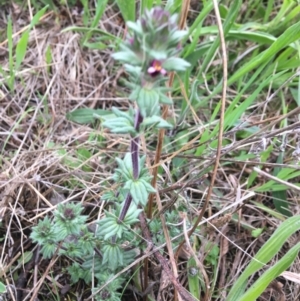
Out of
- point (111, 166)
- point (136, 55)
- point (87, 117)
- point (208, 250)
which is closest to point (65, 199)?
point (111, 166)

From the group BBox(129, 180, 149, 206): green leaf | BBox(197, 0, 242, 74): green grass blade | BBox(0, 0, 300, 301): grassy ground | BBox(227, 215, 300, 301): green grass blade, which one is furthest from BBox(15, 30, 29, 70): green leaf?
BBox(227, 215, 300, 301): green grass blade

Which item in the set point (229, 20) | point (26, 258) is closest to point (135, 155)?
point (26, 258)

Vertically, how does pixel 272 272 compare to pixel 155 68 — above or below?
below

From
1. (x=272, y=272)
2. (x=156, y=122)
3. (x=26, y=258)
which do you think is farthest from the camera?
(x=26, y=258)

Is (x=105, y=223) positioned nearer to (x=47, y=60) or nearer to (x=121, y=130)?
(x=121, y=130)

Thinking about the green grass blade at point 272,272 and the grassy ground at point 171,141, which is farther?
the grassy ground at point 171,141

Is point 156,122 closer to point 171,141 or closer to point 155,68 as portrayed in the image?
point 155,68

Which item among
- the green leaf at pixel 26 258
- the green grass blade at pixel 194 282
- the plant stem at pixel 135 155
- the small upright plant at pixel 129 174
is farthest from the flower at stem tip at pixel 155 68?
the green leaf at pixel 26 258

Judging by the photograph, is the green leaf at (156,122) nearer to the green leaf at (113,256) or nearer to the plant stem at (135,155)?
the plant stem at (135,155)

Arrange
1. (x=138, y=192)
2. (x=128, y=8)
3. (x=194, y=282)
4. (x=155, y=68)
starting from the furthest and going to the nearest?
(x=128, y=8), (x=194, y=282), (x=138, y=192), (x=155, y=68)
